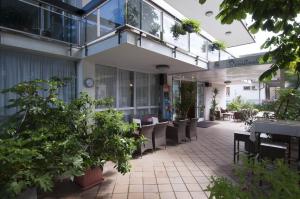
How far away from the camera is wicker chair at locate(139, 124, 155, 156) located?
479 cm

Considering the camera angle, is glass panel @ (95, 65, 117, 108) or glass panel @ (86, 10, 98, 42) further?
glass panel @ (95, 65, 117, 108)

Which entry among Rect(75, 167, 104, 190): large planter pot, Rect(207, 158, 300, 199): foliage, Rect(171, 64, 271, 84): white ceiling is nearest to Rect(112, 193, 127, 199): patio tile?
Rect(75, 167, 104, 190): large planter pot

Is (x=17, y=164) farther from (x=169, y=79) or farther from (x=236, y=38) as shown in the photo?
(x=236, y=38)

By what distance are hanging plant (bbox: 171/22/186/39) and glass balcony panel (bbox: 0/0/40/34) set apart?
12.0ft

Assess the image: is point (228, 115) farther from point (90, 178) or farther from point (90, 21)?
point (90, 178)

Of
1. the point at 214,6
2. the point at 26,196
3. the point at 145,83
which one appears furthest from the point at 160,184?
the point at 214,6

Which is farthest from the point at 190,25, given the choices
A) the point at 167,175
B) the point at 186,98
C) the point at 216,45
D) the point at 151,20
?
the point at 167,175

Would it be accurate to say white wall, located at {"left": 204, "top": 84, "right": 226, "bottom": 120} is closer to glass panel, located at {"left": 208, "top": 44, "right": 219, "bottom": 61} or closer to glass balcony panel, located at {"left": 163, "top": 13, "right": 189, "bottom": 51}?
glass panel, located at {"left": 208, "top": 44, "right": 219, "bottom": 61}

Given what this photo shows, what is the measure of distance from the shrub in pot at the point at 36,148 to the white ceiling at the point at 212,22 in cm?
432

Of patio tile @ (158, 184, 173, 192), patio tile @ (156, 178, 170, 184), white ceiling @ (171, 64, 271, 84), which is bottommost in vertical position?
patio tile @ (158, 184, 173, 192)

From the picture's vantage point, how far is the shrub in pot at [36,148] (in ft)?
7.32

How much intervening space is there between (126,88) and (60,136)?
4503 mm

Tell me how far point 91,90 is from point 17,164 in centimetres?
400

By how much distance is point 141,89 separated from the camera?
829 cm
